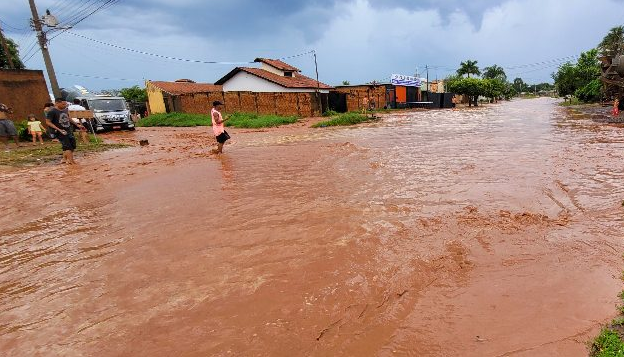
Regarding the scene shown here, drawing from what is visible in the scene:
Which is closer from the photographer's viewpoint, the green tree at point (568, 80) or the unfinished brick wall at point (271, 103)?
the unfinished brick wall at point (271, 103)

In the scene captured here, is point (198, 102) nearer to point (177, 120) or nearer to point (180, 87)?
point (177, 120)

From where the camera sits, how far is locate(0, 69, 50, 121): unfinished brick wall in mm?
12602

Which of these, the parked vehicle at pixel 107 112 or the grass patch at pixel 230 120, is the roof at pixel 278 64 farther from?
the parked vehicle at pixel 107 112

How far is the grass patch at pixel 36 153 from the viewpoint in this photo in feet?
30.7

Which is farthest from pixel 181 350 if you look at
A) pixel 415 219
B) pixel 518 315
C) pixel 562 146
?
pixel 562 146

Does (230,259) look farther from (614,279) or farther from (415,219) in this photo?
(614,279)

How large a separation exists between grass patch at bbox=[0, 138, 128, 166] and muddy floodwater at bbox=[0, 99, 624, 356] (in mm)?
3195

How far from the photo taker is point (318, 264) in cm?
336

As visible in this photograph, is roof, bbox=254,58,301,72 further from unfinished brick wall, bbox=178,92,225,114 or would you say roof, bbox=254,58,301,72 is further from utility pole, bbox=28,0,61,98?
utility pole, bbox=28,0,61,98

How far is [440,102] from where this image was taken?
3978 cm

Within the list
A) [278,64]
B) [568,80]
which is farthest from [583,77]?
[278,64]

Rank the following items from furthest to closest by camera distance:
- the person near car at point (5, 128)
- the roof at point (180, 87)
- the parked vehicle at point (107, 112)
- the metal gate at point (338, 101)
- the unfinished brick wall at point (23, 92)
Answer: the roof at point (180, 87)
the metal gate at point (338, 101)
the parked vehicle at point (107, 112)
the unfinished brick wall at point (23, 92)
the person near car at point (5, 128)

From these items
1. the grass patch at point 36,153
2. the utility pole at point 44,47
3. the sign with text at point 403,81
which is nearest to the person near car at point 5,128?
the grass patch at point 36,153

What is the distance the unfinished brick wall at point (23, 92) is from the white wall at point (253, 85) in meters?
17.0
